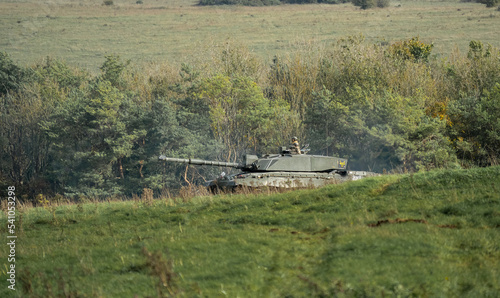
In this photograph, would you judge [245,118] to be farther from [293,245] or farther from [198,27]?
[198,27]

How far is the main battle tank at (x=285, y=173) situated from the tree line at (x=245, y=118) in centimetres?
1769

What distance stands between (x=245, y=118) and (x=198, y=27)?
43763 millimetres

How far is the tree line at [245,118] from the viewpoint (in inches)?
1711

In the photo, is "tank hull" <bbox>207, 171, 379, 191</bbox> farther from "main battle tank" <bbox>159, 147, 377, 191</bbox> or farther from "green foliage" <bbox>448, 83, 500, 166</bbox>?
"green foliage" <bbox>448, 83, 500, 166</bbox>

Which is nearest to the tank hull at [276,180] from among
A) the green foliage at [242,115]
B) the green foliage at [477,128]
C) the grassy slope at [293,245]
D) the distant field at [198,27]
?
the grassy slope at [293,245]

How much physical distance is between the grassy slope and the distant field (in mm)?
50743

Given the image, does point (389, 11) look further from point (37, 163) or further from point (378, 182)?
point (378, 182)

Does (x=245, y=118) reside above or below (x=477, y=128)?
below

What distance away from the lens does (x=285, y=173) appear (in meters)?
23.4

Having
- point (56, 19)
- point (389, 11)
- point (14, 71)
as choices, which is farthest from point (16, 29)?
point (389, 11)

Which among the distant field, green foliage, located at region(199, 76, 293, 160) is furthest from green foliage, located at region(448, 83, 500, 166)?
the distant field

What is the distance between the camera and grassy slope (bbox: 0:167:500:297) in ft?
31.0

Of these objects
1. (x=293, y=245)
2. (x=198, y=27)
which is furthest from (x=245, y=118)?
(x=198, y=27)

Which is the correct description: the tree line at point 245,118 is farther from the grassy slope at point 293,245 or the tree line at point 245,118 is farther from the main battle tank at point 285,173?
the grassy slope at point 293,245
